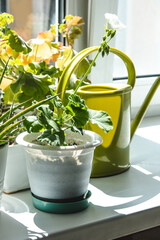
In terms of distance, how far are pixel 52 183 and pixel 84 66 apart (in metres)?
0.33

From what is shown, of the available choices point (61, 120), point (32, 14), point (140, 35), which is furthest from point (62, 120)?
point (140, 35)

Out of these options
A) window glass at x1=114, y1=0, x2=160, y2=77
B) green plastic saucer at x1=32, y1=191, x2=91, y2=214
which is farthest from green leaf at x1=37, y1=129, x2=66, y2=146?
window glass at x1=114, y1=0, x2=160, y2=77

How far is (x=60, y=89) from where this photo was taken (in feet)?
→ 2.89

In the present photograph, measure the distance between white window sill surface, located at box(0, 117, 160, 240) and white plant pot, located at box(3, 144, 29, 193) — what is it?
0.05 ft

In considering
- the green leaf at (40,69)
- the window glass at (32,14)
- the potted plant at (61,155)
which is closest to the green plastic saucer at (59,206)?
the potted plant at (61,155)

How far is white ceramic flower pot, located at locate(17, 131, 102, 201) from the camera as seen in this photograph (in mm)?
768

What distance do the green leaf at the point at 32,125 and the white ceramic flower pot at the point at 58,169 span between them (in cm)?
3

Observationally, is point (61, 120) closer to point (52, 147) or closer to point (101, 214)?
point (52, 147)

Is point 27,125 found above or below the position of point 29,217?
above

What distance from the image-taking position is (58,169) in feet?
2.54

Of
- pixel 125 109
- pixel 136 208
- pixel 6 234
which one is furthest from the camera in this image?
pixel 125 109

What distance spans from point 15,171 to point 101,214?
0.64ft

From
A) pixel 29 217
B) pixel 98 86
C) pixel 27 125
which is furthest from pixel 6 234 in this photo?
pixel 98 86

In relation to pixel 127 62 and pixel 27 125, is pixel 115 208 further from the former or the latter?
pixel 127 62
